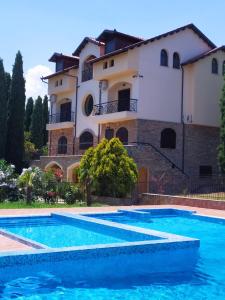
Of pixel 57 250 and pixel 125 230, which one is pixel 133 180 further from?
pixel 57 250

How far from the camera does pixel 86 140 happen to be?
30469mm

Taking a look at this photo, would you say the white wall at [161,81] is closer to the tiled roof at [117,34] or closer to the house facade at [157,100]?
the house facade at [157,100]

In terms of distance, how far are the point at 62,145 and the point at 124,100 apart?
738 cm

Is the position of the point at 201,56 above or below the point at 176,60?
above

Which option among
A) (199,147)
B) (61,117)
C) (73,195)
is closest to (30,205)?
(73,195)

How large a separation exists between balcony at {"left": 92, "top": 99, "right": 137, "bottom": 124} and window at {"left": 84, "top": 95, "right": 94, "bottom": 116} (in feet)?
4.32

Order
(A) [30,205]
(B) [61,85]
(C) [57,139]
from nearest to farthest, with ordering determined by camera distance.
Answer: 1. (A) [30,205]
2. (B) [61,85]
3. (C) [57,139]

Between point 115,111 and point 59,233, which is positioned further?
point 115,111

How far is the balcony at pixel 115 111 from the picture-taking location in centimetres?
2548

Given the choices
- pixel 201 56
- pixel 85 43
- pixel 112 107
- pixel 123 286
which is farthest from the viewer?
pixel 85 43

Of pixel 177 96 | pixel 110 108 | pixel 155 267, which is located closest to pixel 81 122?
pixel 110 108

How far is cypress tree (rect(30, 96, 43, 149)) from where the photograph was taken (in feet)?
152

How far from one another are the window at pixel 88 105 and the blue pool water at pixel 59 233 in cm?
1666

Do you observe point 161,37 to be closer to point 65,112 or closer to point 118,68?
point 118,68
